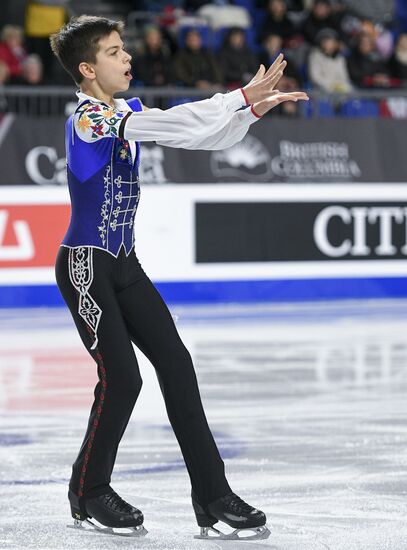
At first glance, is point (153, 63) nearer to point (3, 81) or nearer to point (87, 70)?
point (3, 81)

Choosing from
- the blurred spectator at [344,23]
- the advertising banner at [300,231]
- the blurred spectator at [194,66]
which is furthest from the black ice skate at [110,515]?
the blurred spectator at [344,23]

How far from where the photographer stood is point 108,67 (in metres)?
4.39

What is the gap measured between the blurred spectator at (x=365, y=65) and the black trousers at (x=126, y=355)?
11.3 m

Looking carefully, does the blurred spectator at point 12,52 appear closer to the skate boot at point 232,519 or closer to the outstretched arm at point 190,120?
the outstretched arm at point 190,120

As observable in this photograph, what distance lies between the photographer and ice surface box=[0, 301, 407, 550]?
4500 mm

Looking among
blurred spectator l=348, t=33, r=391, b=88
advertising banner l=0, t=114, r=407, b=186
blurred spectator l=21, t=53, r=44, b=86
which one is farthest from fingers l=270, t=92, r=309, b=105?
blurred spectator l=348, t=33, r=391, b=88

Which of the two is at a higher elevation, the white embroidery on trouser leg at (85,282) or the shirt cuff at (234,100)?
the shirt cuff at (234,100)

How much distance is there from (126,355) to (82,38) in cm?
110

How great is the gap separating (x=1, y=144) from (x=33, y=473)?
24.0ft

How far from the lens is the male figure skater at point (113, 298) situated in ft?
14.1

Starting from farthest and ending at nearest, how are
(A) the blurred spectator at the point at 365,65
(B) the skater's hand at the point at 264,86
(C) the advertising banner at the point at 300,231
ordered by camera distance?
(A) the blurred spectator at the point at 365,65
(C) the advertising banner at the point at 300,231
(B) the skater's hand at the point at 264,86

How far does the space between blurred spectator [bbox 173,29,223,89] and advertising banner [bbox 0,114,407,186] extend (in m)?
0.94

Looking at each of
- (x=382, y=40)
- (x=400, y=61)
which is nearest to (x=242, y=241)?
(x=400, y=61)

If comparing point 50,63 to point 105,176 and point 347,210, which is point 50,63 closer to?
point 347,210
